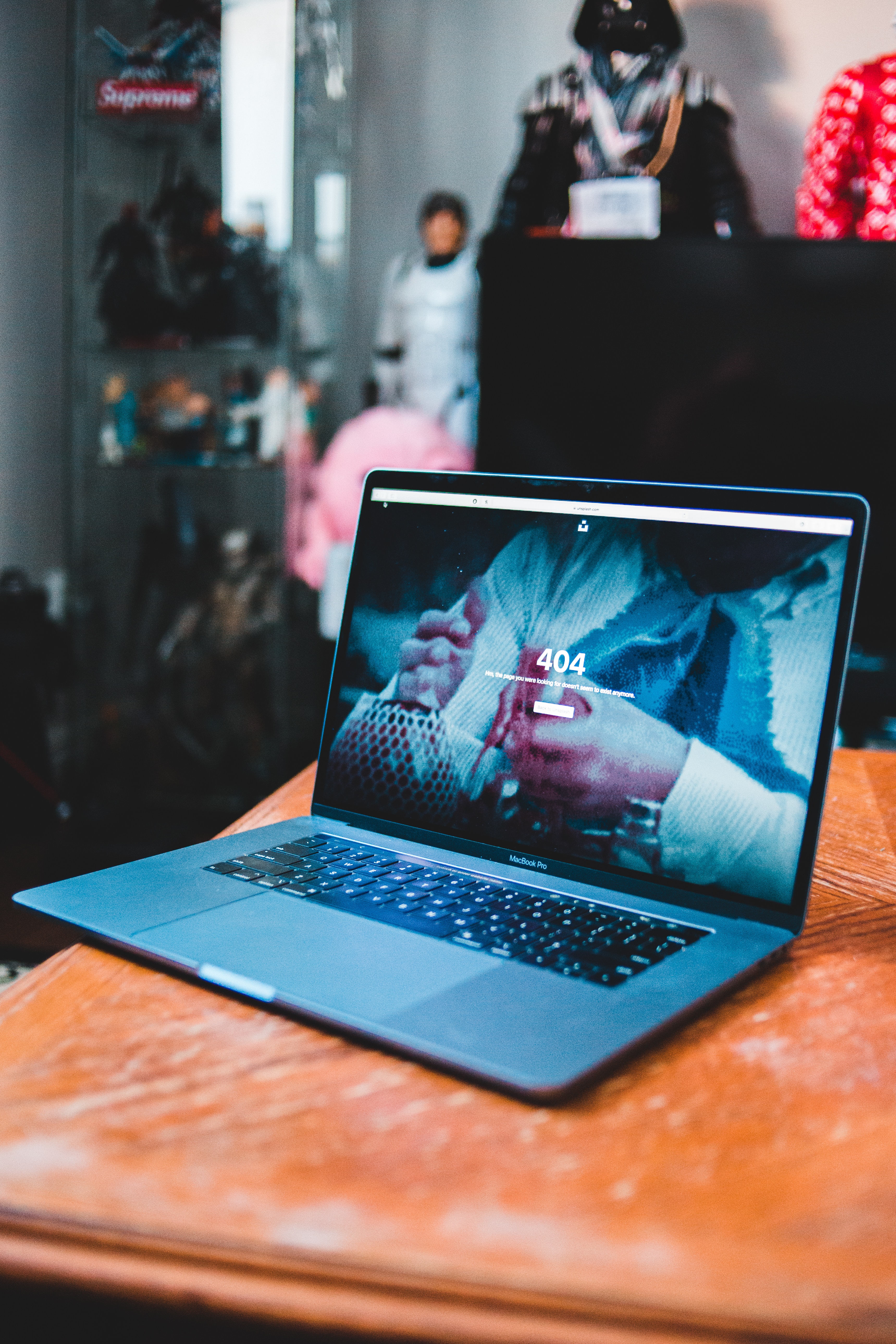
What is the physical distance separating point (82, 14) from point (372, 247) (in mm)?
777

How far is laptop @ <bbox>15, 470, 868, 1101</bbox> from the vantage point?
0.44 metres

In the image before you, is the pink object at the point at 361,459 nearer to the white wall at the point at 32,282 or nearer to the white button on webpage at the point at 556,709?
the white wall at the point at 32,282

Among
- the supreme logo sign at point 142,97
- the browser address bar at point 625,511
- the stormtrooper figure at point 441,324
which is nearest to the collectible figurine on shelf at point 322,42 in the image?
the supreme logo sign at point 142,97

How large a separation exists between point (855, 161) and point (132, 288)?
150 centimetres

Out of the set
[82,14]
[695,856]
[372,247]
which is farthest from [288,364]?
[695,856]

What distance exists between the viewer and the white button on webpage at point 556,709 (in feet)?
1.91

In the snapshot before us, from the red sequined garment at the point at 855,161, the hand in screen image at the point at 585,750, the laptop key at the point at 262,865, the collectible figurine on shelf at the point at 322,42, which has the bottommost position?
the laptop key at the point at 262,865

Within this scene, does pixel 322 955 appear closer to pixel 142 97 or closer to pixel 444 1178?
pixel 444 1178

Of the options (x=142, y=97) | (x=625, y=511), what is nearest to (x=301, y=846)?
(x=625, y=511)

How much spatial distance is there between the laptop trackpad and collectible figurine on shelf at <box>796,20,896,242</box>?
1.86m

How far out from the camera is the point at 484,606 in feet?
2.06

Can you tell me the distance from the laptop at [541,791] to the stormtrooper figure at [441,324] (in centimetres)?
160

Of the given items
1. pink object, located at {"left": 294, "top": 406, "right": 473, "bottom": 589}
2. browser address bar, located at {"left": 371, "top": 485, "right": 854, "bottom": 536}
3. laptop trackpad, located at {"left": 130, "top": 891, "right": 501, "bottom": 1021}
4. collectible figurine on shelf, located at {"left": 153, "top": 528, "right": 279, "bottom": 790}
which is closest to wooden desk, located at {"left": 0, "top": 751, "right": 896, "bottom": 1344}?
laptop trackpad, located at {"left": 130, "top": 891, "right": 501, "bottom": 1021}

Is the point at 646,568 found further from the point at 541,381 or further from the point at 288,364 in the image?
the point at 288,364
